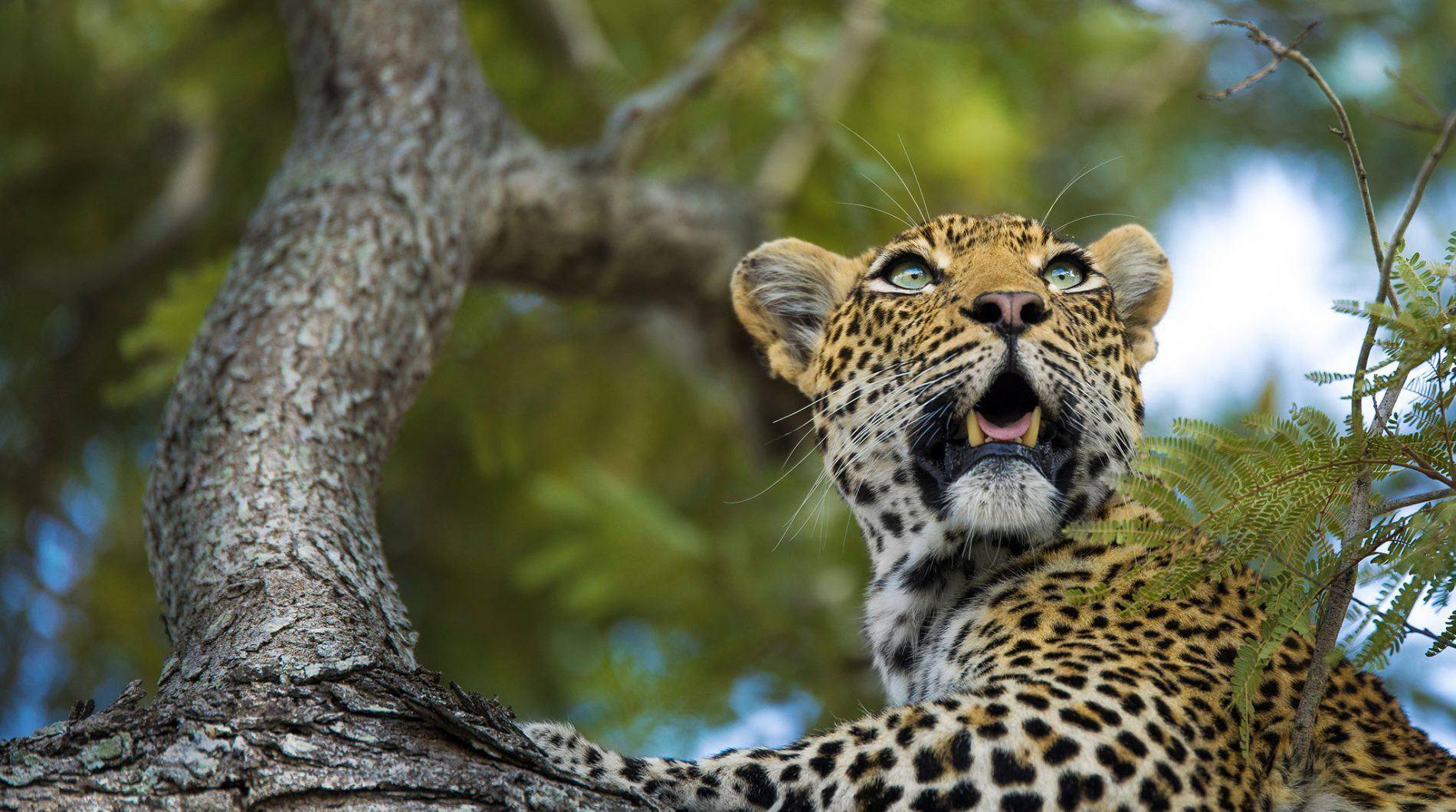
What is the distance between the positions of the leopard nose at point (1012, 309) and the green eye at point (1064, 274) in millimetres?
770

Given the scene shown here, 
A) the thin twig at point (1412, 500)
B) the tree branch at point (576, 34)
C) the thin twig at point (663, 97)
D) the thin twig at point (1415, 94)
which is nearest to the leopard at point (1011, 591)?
the thin twig at point (1412, 500)

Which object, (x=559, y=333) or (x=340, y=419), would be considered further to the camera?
(x=559, y=333)

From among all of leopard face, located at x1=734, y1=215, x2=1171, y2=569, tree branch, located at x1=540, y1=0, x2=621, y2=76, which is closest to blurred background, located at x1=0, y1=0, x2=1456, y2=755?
tree branch, located at x1=540, y1=0, x2=621, y2=76

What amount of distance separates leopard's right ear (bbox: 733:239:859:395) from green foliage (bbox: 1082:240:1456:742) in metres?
3.26

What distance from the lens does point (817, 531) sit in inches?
595

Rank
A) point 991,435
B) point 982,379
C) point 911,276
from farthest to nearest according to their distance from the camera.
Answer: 1. point 911,276
2. point 991,435
3. point 982,379

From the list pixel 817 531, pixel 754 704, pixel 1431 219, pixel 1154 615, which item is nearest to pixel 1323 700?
pixel 1154 615

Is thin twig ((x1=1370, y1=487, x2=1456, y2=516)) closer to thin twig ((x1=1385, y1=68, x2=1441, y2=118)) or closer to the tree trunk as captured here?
thin twig ((x1=1385, y1=68, x2=1441, y2=118))

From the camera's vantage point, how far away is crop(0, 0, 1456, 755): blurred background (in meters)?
12.8

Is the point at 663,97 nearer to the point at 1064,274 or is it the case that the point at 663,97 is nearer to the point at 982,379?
the point at 1064,274

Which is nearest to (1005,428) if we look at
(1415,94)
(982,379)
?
(982,379)

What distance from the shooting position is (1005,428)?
6.54 meters

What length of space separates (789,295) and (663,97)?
3614mm

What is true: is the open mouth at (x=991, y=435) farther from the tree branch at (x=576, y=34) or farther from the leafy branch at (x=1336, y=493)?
the tree branch at (x=576, y=34)
